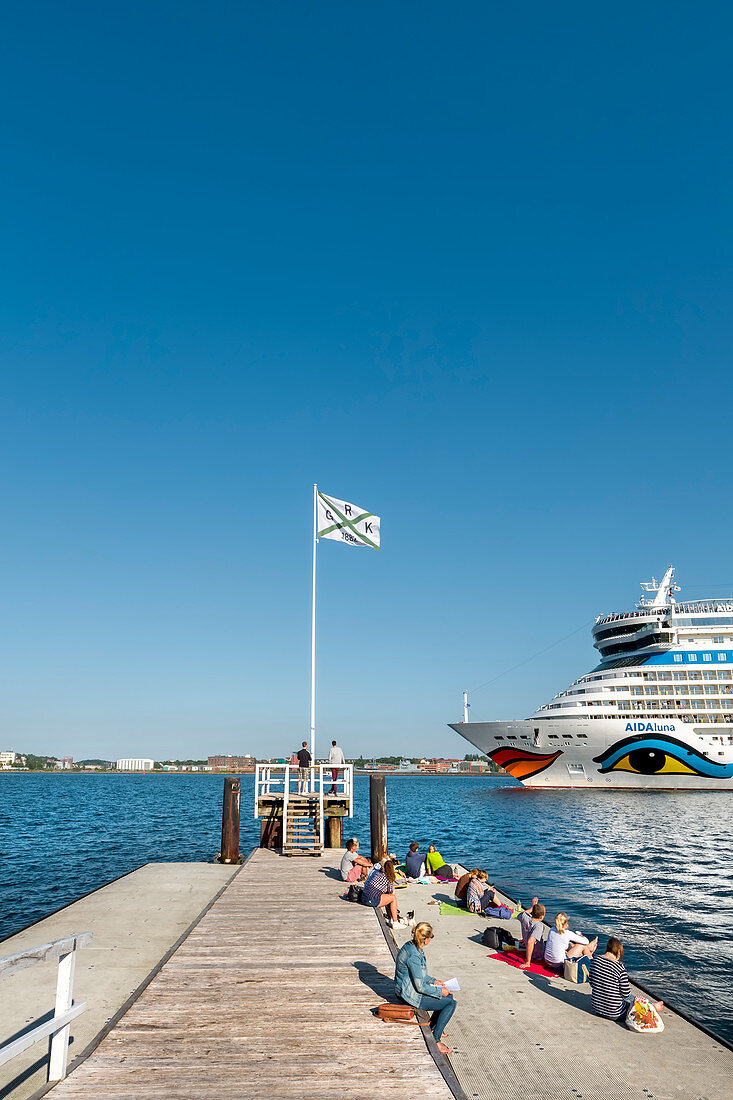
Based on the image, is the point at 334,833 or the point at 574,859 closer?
the point at 334,833

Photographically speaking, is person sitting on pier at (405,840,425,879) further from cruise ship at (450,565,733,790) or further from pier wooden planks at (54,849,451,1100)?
cruise ship at (450,565,733,790)

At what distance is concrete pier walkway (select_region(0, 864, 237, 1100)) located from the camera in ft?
29.5

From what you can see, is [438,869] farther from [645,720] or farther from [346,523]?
[645,720]

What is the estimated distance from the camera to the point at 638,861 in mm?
29672

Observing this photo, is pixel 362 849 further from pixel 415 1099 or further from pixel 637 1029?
pixel 415 1099

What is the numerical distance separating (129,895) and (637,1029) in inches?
558

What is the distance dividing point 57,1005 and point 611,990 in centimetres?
765

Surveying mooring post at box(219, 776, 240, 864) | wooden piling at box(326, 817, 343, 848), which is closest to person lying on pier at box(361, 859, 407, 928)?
wooden piling at box(326, 817, 343, 848)

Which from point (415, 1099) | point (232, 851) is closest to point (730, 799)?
point (232, 851)

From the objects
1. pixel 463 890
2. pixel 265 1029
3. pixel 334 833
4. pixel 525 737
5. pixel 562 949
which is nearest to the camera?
pixel 265 1029

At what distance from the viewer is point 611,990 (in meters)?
10.1

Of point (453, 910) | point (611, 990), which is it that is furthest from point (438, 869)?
point (611, 990)

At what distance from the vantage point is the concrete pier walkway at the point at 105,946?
8.98 m

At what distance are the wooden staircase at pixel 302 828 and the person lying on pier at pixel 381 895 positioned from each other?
6725mm
